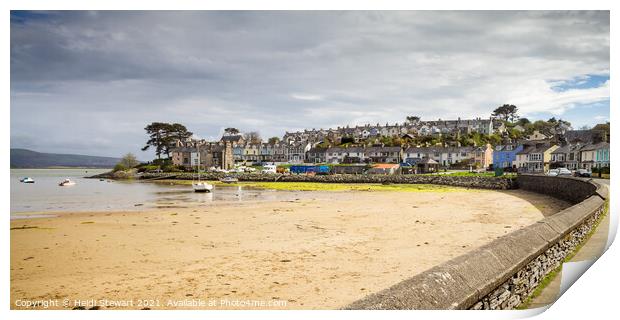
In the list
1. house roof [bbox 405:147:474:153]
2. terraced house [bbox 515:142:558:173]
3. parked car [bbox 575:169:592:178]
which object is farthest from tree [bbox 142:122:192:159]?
house roof [bbox 405:147:474:153]

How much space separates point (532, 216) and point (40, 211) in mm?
17236

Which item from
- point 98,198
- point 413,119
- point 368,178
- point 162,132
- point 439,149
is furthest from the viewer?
point 413,119

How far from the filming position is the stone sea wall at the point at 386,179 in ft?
108

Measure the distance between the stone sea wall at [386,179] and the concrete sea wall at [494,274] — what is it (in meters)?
26.7

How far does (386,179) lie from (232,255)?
36575 millimetres

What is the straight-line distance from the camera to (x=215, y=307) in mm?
4887

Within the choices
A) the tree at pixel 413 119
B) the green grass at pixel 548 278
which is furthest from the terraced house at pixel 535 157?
the tree at pixel 413 119

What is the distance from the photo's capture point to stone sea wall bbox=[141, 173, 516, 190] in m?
33.1

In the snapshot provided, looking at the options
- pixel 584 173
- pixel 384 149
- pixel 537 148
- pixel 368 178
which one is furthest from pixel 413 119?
pixel 584 173

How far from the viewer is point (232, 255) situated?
826 centimetres

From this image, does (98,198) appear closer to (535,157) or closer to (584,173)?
(584,173)

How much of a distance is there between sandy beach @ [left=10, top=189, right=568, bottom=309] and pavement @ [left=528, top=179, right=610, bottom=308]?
6.33 feet

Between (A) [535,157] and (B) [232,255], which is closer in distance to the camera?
(B) [232,255]

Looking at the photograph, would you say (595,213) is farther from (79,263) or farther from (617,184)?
(79,263)
